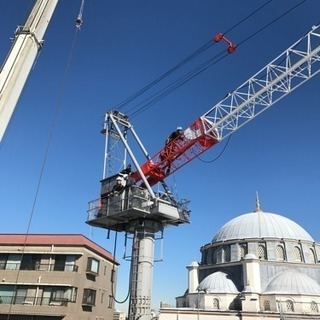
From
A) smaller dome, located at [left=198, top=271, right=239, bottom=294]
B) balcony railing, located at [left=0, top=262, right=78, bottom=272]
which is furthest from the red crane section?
smaller dome, located at [left=198, top=271, right=239, bottom=294]

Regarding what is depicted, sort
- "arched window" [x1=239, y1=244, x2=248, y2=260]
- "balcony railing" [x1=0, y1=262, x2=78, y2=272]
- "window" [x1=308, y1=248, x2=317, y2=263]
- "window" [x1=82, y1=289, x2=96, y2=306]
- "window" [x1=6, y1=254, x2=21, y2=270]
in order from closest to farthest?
1. "balcony railing" [x1=0, y1=262, x2=78, y2=272]
2. "window" [x1=82, y1=289, x2=96, y2=306]
3. "window" [x1=6, y1=254, x2=21, y2=270]
4. "window" [x1=308, y1=248, x2=317, y2=263]
5. "arched window" [x1=239, y1=244, x2=248, y2=260]

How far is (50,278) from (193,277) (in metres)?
40.7

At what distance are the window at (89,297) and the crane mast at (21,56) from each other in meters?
33.6

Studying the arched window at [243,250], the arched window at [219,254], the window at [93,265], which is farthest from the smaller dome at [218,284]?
the window at [93,265]

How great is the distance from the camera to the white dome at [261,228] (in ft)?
247

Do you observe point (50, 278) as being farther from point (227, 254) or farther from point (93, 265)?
point (227, 254)

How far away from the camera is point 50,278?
42000mm

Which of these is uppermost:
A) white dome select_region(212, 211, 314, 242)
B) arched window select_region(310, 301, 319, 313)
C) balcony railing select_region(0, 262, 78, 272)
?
white dome select_region(212, 211, 314, 242)

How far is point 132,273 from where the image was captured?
2989 centimetres

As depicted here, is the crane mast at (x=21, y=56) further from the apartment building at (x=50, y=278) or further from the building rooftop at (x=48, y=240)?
the building rooftop at (x=48, y=240)

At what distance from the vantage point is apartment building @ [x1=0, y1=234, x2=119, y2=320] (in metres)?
40.7

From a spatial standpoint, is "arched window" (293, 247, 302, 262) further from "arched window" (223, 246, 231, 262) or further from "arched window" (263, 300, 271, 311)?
"arched window" (263, 300, 271, 311)

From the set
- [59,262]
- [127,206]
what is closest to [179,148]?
[127,206]

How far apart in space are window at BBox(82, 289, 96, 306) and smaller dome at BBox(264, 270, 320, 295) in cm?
3346
